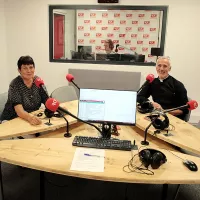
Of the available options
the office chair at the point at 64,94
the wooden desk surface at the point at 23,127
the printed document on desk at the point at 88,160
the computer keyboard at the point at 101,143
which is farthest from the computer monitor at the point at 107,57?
the printed document on desk at the point at 88,160

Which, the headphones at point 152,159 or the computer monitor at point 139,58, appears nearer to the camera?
the headphones at point 152,159

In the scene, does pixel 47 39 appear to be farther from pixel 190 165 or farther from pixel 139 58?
pixel 190 165

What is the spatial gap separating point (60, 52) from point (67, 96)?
71.6 inches

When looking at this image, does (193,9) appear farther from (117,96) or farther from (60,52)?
(117,96)

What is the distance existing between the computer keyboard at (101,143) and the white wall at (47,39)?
283 centimetres

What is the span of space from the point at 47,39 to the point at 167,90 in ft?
8.77

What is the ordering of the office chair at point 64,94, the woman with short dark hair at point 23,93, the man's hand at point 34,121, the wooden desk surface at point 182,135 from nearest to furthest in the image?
the wooden desk surface at point 182,135
the man's hand at point 34,121
the woman with short dark hair at point 23,93
the office chair at point 64,94

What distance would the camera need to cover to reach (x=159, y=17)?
4.21 metres

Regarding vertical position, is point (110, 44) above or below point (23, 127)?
above

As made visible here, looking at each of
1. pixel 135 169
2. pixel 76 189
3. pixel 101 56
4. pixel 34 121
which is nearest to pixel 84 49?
pixel 101 56

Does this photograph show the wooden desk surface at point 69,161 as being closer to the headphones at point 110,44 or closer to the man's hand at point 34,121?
the man's hand at point 34,121

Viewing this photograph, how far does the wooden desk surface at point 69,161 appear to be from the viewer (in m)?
1.33

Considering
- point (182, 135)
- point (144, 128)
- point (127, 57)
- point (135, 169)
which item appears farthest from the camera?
Answer: point (127, 57)

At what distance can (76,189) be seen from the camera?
7.55 feet
